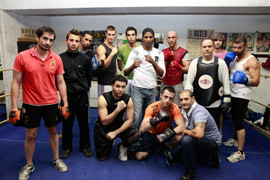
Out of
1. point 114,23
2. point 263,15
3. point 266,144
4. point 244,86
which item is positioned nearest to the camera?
point 244,86

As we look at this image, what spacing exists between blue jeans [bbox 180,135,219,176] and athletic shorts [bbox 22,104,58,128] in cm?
140

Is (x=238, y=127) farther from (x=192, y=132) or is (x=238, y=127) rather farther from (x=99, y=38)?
(x=99, y=38)

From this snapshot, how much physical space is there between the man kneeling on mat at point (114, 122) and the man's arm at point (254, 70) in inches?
59.1

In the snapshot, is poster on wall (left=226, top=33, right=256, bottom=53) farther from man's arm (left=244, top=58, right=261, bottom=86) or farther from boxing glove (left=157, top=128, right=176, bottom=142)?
boxing glove (left=157, top=128, right=176, bottom=142)

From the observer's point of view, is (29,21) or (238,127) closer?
(238,127)

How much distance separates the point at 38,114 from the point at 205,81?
77.0 inches

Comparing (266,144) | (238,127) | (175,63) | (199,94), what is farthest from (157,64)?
(266,144)

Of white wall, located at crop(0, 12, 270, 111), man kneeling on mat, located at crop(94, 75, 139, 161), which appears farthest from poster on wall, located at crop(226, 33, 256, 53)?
man kneeling on mat, located at crop(94, 75, 139, 161)

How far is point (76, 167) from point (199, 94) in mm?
1759

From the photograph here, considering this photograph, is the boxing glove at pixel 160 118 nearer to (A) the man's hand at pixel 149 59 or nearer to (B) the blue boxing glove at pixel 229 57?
(A) the man's hand at pixel 149 59

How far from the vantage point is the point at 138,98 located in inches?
101

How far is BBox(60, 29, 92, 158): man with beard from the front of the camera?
7.48 feet

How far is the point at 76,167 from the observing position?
7.35 feet

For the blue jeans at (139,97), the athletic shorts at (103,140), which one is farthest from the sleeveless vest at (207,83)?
the athletic shorts at (103,140)
